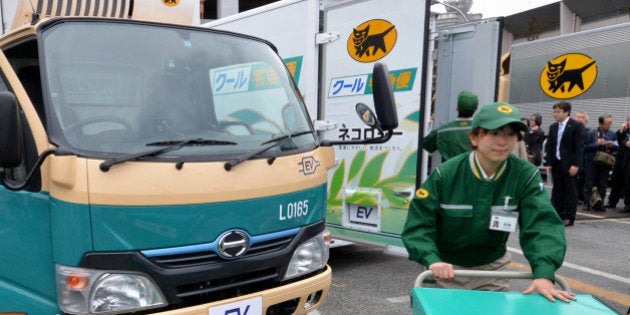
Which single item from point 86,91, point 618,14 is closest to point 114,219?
point 86,91

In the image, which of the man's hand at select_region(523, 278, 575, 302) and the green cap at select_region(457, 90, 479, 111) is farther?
the green cap at select_region(457, 90, 479, 111)

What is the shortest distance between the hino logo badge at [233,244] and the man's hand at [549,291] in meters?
1.29

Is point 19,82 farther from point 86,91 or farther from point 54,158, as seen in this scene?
point 54,158

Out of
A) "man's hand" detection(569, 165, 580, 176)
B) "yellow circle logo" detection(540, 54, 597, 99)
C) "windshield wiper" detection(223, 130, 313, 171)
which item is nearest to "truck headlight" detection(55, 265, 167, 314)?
"windshield wiper" detection(223, 130, 313, 171)

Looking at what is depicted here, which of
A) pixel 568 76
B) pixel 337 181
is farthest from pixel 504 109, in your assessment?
pixel 568 76

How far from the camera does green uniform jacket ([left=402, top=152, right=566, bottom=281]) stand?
2188 mm

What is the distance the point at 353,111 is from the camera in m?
4.76

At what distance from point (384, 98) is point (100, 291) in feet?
5.97

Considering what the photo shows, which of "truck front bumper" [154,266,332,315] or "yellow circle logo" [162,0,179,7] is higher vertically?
"yellow circle logo" [162,0,179,7]

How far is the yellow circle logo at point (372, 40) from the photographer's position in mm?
4480

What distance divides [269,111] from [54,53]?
3.86ft

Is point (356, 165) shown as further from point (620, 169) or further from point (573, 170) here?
point (620, 169)

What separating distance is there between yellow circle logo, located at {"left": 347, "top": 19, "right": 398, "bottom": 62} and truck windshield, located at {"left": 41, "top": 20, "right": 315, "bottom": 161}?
162 cm

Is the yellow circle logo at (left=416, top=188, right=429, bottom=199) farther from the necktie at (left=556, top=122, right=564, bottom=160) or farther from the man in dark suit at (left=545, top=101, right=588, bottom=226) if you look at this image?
the necktie at (left=556, top=122, right=564, bottom=160)
